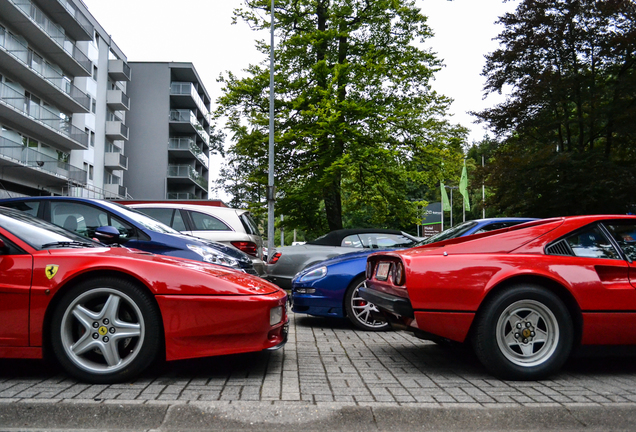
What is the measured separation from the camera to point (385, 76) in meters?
19.9

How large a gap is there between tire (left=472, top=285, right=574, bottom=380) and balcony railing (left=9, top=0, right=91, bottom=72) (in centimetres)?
2927

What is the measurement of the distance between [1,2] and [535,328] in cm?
2912

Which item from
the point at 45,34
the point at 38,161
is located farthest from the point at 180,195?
the point at 45,34

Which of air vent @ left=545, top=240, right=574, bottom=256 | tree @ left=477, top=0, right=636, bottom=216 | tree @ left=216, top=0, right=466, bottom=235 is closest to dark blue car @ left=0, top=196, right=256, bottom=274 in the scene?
air vent @ left=545, top=240, right=574, bottom=256

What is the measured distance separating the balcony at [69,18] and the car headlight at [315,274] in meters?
30.4

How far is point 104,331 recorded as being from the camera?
3.54 meters

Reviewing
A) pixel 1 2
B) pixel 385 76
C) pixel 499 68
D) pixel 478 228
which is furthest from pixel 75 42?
pixel 478 228

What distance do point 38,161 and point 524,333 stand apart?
29412mm

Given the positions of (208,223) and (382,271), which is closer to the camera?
(382,271)

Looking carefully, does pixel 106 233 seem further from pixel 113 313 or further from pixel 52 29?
pixel 52 29

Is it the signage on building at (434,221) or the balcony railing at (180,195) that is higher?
the balcony railing at (180,195)

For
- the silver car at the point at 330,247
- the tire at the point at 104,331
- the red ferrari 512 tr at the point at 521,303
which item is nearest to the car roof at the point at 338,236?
the silver car at the point at 330,247

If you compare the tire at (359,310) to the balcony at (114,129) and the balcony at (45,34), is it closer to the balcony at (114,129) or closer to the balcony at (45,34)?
the balcony at (45,34)

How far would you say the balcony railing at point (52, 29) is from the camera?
27.5 meters
